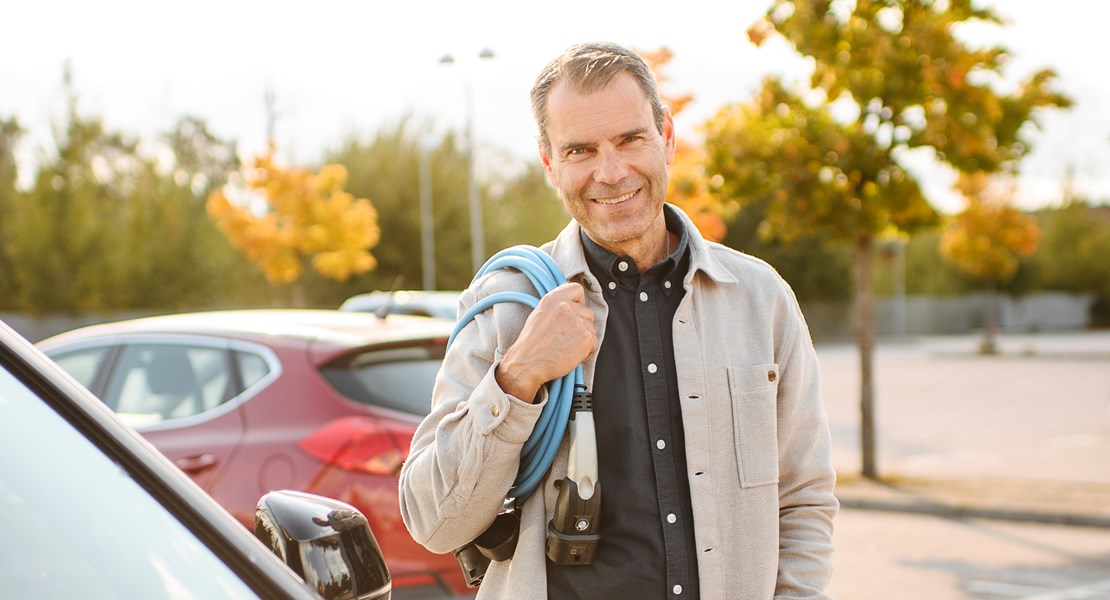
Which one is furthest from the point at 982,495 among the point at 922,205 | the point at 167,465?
the point at 167,465

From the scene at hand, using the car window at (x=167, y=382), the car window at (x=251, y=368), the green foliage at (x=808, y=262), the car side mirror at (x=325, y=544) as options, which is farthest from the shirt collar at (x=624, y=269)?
the green foliage at (x=808, y=262)

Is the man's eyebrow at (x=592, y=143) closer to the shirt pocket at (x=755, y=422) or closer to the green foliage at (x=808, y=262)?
the shirt pocket at (x=755, y=422)

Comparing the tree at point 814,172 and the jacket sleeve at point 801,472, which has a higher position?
the tree at point 814,172

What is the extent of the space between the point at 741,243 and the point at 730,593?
48.2 m

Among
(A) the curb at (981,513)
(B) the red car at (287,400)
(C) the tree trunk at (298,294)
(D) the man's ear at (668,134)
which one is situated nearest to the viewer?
(D) the man's ear at (668,134)

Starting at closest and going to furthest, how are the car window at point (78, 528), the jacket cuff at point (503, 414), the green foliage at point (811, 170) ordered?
the car window at point (78, 528) → the jacket cuff at point (503, 414) → the green foliage at point (811, 170)

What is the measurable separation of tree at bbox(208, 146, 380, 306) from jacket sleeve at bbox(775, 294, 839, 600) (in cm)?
3220

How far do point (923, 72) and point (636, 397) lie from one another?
843cm

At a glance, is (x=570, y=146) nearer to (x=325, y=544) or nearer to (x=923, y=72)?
(x=325, y=544)

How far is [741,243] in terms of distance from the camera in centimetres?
4953

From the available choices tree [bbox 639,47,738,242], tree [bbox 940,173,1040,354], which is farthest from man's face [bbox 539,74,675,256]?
tree [bbox 940,173,1040,354]

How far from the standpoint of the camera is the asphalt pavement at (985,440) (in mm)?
9422

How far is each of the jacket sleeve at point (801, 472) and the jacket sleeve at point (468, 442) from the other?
52cm

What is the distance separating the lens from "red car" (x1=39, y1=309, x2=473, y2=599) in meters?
4.41
